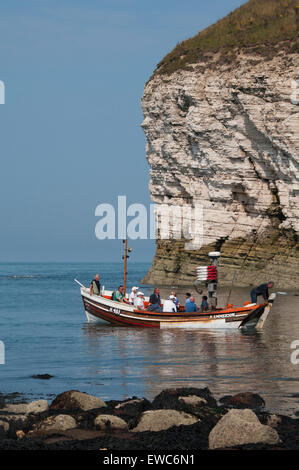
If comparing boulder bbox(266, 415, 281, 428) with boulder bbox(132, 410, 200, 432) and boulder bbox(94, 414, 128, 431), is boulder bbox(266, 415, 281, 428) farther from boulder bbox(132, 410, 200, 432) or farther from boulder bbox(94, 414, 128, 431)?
boulder bbox(94, 414, 128, 431)

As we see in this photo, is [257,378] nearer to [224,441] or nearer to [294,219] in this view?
[224,441]

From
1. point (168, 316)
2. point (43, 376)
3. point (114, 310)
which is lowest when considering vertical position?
point (43, 376)

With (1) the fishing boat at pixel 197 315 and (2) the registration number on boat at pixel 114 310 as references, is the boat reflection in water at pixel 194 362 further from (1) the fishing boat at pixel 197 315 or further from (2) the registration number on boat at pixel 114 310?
(2) the registration number on boat at pixel 114 310

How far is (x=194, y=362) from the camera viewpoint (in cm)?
2281

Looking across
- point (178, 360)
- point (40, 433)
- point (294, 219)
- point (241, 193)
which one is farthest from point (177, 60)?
point (40, 433)

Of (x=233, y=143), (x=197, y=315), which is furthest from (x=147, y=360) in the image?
(x=233, y=143)

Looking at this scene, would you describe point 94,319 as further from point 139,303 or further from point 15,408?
point 15,408

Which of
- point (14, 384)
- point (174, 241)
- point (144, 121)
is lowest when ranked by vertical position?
point (14, 384)

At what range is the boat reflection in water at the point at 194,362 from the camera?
18297 mm

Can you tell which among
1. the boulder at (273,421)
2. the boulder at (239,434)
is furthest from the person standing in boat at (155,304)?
the boulder at (239,434)

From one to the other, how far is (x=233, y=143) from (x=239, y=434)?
50927mm

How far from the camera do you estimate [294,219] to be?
184ft

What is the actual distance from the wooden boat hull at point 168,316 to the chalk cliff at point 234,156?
938 inches
